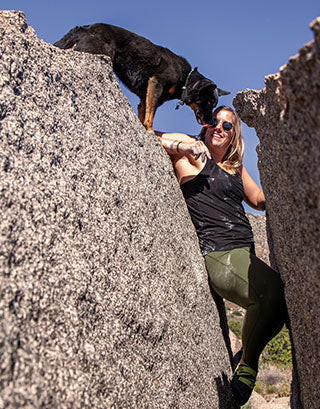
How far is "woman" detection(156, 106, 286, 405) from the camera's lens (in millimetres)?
A: 3104

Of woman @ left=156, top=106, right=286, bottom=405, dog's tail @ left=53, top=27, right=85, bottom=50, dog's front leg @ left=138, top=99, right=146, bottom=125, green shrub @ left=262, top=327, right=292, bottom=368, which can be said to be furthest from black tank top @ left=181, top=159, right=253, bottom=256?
green shrub @ left=262, top=327, right=292, bottom=368

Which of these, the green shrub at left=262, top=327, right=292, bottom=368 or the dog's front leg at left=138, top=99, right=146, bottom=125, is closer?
the dog's front leg at left=138, top=99, right=146, bottom=125

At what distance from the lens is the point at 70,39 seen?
4.96 metres

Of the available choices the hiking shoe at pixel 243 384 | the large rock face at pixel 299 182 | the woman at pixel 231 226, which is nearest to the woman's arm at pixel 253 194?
the woman at pixel 231 226

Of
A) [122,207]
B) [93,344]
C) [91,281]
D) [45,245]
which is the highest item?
[122,207]

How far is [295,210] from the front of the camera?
202cm

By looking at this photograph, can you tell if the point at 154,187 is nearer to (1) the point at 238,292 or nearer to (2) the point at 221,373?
(1) the point at 238,292

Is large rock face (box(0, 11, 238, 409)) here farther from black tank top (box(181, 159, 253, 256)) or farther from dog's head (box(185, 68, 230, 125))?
dog's head (box(185, 68, 230, 125))

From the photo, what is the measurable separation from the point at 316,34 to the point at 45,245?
4.81ft

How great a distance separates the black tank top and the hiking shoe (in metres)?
0.94

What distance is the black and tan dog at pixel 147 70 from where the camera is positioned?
4.93 metres

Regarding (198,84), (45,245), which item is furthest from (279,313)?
(198,84)

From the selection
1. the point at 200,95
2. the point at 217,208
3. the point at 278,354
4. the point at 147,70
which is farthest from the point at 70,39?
the point at 278,354

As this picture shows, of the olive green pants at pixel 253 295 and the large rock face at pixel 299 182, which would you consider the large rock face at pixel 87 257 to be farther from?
the large rock face at pixel 299 182
